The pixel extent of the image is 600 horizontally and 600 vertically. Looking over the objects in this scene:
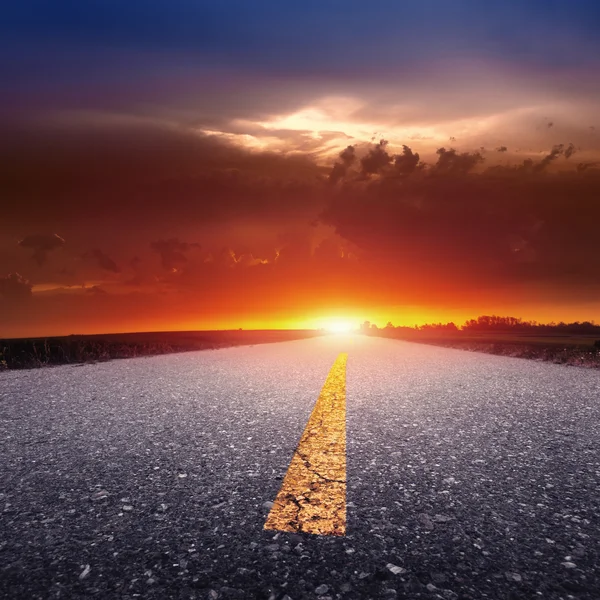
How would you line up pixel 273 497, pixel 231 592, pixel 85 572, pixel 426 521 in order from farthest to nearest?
pixel 273 497 < pixel 426 521 < pixel 85 572 < pixel 231 592

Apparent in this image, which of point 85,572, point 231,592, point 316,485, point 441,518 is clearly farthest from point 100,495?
point 441,518

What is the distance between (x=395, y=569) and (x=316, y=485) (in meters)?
1.26

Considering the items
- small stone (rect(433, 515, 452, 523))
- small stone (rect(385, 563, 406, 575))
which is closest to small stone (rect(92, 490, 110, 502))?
small stone (rect(385, 563, 406, 575))

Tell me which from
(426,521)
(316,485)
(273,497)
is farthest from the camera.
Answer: (316,485)

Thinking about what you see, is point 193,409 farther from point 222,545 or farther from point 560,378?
point 560,378

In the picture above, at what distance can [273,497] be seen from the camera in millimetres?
3383

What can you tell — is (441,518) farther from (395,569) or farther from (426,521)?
(395,569)

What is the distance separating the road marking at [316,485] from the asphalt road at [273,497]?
95 millimetres

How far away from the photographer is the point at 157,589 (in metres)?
2.28

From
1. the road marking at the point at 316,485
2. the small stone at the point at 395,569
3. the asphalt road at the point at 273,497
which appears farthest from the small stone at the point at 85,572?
the small stone at the point at 395,569

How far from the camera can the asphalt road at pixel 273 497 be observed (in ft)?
7.74

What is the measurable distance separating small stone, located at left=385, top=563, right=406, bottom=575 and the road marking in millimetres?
401

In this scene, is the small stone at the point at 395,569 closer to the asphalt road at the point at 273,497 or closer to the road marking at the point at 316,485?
the asphalt road at the point at 273,497

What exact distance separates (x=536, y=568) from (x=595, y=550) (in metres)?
0.45
